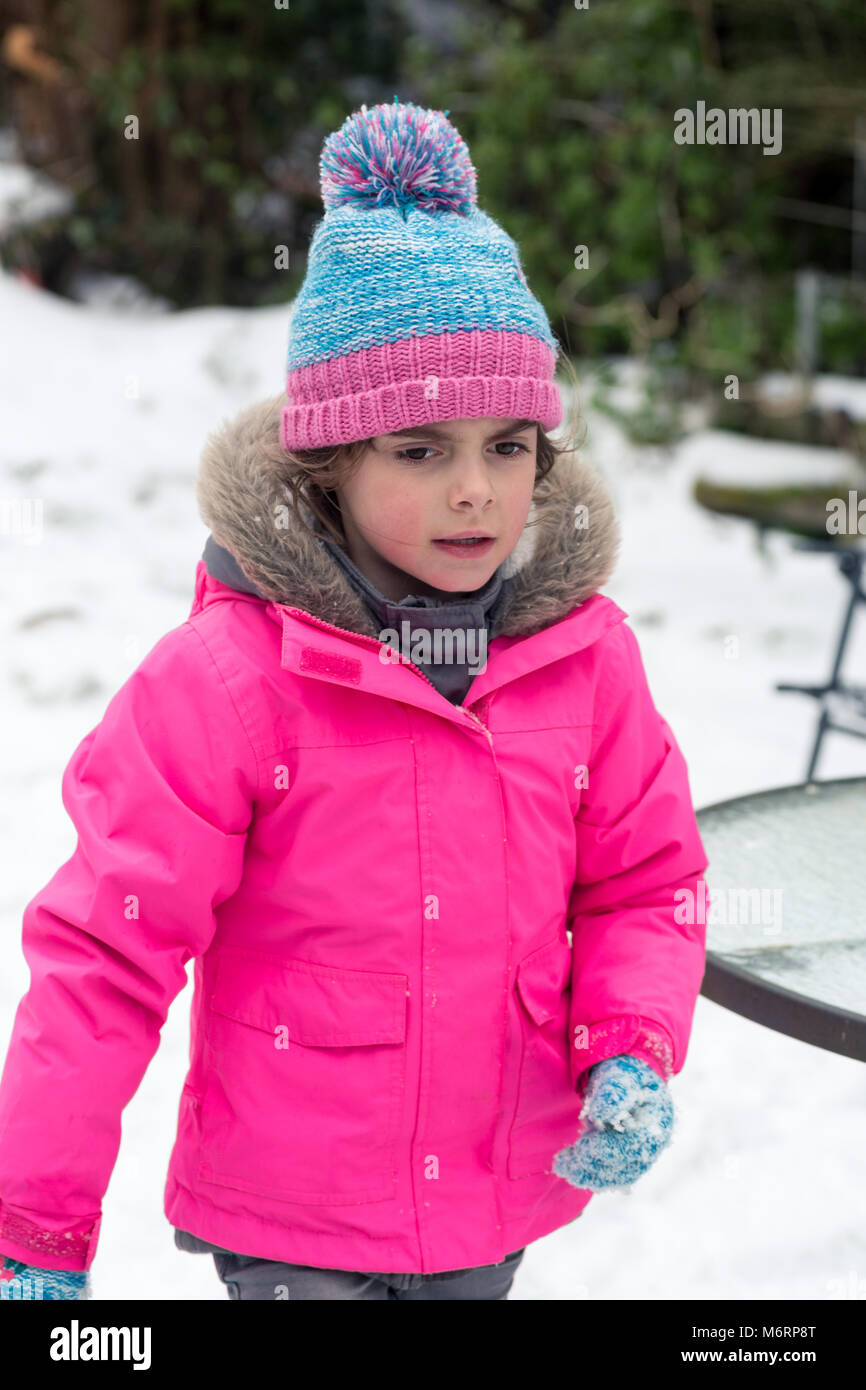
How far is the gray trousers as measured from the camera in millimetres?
1377

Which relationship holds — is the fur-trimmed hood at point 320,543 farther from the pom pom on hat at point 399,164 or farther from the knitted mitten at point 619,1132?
the knitted mitten at point 619,1132

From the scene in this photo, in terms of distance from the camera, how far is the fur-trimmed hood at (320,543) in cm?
137

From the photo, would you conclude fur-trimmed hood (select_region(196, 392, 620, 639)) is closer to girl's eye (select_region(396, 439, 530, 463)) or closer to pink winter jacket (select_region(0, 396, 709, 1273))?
pink winter jacket (select_region(0, 396, 709, 1273))

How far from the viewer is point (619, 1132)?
1.35 meters

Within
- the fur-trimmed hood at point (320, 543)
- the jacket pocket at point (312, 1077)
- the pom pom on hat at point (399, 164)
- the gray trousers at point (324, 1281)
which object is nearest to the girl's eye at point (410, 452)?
the fur-trimmed hood at point (320, 543)

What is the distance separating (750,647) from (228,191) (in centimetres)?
463

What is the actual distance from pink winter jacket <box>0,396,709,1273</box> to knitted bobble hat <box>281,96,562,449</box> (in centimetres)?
14

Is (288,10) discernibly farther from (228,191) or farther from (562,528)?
(562,528)

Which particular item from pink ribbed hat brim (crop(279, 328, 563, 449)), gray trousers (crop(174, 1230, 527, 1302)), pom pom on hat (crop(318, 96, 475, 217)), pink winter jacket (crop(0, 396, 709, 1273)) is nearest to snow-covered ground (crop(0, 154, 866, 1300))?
gray trousers (crop(174, 1230, 527, 1302))

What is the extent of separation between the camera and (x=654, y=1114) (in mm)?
1363

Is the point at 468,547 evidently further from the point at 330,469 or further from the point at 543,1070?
the point at 543,1070
